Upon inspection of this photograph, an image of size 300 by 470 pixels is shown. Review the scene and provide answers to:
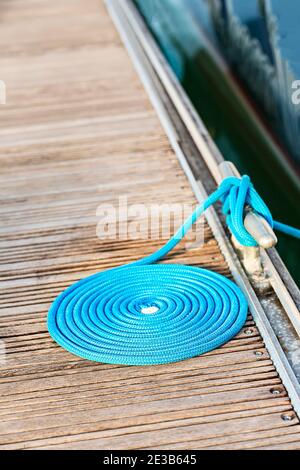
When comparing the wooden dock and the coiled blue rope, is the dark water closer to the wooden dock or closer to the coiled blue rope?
the wooden dock

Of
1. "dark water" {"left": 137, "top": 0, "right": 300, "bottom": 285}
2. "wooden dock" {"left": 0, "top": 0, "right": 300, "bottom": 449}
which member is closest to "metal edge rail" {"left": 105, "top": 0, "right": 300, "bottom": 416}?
"wooden dock" {"left": 0, "top": 0, "right": 300, "bottom": 449}

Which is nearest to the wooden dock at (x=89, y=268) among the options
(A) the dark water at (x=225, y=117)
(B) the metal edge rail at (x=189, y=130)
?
(B) the metal edge rail at (x=189, y=130)

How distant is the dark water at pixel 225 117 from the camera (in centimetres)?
517

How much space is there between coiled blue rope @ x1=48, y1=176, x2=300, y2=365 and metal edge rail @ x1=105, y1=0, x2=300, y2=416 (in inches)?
3.8

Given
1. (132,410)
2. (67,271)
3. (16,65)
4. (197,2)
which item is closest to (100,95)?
(16,65)

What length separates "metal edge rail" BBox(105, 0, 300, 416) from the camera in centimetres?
250

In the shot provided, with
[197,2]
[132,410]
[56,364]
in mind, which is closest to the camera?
[132,410]

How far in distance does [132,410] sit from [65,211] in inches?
59.6

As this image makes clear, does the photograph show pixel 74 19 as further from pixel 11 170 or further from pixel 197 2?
pixel 11 170

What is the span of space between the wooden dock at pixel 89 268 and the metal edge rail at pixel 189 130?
0.12 ft

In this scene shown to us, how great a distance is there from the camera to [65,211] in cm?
365

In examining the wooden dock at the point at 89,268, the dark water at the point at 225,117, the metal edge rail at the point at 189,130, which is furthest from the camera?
the dark water at the point at 225,117

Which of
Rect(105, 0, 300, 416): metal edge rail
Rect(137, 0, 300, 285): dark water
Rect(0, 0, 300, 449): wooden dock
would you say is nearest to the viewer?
Rect(0, 0, 300, 449): wooden dock

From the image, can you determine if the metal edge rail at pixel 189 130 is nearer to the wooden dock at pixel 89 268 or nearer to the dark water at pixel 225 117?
the wooden dock at pixel 89 268
